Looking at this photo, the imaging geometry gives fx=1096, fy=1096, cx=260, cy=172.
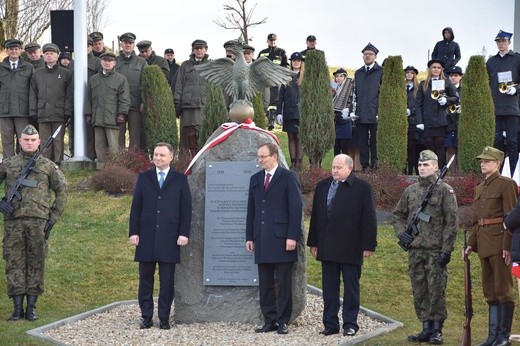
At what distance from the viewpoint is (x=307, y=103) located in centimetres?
1834

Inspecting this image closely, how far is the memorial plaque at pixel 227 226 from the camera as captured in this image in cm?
1218

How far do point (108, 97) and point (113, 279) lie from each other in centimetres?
541

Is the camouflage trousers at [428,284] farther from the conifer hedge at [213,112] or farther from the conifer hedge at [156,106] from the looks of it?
the conifer hedge at [156,106]

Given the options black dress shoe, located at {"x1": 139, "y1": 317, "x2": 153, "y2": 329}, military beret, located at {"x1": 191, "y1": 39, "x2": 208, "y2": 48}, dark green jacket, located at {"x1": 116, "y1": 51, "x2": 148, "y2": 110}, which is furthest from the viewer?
dark green jacket, located at {"x1": 116, "y1": 51, "x2": 148, "y2": 110}

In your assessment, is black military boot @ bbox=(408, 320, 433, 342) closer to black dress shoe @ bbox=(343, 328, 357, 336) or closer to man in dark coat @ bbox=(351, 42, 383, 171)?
black dress shoe @ bbox=(343, 328, 357, 336)

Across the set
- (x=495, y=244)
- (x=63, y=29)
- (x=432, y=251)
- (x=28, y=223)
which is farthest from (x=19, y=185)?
(x=63, y=29)

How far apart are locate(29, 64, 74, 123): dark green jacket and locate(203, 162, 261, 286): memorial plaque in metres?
7.66

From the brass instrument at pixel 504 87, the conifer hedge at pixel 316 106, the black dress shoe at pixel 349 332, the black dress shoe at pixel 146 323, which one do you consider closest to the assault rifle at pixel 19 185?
the black dress shoe at pixel 146 323

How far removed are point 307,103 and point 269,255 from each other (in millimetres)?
7165

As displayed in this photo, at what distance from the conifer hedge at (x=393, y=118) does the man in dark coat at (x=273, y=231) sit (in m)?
6.63

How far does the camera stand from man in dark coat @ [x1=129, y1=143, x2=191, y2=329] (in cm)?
1177

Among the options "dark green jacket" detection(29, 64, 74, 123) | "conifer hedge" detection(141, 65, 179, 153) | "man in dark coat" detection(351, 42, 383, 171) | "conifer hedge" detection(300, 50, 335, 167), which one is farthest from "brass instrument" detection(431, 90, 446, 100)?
"dark green jacket" detection(29, 64, 74, 123)

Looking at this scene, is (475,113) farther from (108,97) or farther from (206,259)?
(206,259)

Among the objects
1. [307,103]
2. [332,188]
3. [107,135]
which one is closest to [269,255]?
[332,188]
